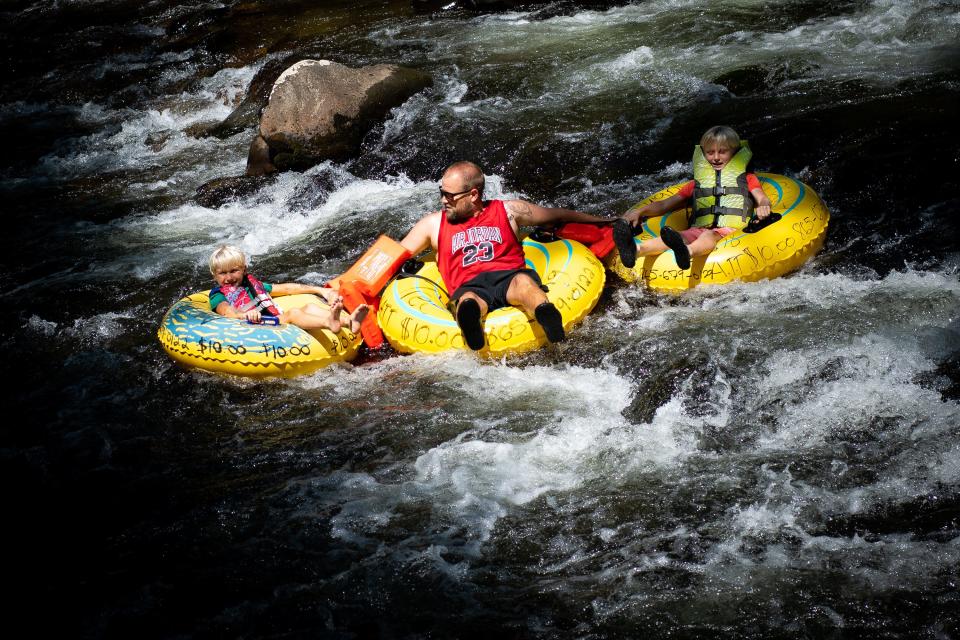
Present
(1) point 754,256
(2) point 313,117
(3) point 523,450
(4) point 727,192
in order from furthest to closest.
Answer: (2) point 313,117, (4) point 727,192, (1) point 754,256, (3) point 523,450

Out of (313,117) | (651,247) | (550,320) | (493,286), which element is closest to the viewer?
(550,320)

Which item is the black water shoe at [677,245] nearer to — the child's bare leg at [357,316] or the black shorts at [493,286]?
the black shorts at [493,286]

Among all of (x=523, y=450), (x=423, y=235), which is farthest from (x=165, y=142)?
(x=523, y=450)

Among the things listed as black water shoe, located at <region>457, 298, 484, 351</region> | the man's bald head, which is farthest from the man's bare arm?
black water shoe, located at <region>457, 298, 484, 351</region>

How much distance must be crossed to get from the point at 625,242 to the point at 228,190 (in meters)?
4.88

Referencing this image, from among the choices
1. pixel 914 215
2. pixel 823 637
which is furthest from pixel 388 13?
pixel 823 637

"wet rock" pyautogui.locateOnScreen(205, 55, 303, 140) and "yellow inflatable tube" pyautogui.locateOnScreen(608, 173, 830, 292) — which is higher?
"wet rock" pyautogui.locateOnScreen(205, 55, 303, 140)

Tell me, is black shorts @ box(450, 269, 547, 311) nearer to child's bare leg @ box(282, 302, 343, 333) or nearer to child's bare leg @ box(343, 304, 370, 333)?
child's bare leg @ box(343, 304, 370, 333)

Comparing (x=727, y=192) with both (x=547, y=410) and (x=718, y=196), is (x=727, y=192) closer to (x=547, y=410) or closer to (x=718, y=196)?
(x=718, y=196)

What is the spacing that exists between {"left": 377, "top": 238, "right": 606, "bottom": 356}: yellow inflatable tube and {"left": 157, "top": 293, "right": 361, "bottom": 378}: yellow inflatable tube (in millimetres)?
383

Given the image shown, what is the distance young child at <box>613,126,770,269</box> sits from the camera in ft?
19.9

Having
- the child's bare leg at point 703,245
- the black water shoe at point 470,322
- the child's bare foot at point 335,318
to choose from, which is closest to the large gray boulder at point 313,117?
the child's bare foot at point 335,318

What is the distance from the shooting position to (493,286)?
5.75 metres

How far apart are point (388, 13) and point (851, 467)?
11.1m
